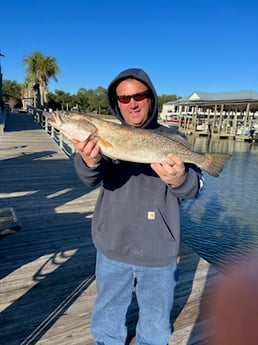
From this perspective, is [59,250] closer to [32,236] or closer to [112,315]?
[32,236]

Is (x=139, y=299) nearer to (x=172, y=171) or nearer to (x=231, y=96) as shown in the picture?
(x=172, y=171)

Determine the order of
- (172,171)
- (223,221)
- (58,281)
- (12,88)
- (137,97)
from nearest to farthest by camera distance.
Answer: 1. (172,171)
2. (137,97)
3. (58,281)
4. (223,221)
5. (12,88)

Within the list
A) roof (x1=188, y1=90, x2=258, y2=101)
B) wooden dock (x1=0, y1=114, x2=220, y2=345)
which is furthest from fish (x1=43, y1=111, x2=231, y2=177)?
roof (x1=188, y1=90, x2=258, y2=101)

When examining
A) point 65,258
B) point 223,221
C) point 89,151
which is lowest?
point 223,221

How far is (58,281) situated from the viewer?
11.8ft

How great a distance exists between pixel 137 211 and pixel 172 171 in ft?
1.31

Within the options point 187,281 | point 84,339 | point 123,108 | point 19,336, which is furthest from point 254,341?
point 123,108

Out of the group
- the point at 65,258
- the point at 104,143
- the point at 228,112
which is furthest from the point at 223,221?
the point at 228,112

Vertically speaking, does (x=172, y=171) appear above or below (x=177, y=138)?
below

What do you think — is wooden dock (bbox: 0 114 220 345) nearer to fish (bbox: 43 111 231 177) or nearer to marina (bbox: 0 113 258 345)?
marina (bbox: 0 113 258 345)

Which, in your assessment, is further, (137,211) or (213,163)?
(213,163)

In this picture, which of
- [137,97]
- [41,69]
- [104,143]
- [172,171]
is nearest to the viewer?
[172,171]

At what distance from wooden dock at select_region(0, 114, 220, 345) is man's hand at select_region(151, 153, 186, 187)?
178cm

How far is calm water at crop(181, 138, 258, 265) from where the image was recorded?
748 centimetres
